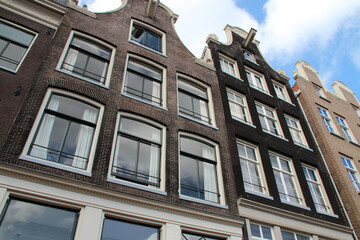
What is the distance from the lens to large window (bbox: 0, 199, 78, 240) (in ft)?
23.1

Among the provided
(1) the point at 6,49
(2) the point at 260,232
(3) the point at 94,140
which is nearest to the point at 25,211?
(3) the point at 94,140

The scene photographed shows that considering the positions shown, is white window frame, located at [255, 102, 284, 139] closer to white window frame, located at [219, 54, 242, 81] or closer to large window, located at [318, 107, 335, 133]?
white window frame, located at [219, 54, 242, 81]

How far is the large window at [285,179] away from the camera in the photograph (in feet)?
45.1

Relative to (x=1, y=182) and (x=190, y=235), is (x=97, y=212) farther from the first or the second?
(x=190, y=235)

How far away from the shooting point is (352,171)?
1828 centimetres

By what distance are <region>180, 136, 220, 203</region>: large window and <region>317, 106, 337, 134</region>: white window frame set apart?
12.1m

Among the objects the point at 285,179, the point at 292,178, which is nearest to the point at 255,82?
the point at 292,178

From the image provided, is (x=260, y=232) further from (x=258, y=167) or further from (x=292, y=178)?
(x=292, y=178)

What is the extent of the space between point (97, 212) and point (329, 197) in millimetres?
12707

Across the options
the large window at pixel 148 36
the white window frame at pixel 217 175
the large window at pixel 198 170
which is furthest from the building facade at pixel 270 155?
the large window at pixel 148 36

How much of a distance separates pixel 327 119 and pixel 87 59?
1802 centimetres

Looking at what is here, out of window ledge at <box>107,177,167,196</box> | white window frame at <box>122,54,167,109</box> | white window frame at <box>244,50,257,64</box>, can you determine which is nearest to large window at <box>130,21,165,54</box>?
white window frame at <box>122,54,167,109</box>

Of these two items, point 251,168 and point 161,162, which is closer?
point 161,162

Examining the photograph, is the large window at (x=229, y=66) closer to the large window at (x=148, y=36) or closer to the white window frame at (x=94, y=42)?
the large window at (x=148, y=36)
